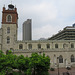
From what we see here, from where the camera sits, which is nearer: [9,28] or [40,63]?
[40,63]

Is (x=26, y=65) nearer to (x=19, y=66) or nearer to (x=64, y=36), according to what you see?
(x=19, y=66)

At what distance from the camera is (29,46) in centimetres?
4788

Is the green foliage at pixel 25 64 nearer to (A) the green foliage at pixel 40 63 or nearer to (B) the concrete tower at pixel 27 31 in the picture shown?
(A) the green foliage at pixel 40 63

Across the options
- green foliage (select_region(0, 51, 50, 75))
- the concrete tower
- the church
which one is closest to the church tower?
the church

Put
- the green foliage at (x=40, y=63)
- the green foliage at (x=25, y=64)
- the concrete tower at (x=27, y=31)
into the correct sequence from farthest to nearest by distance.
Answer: the concrete tower at (x=27, y=31) → the green foliage at (x=40, y=63) → the green foliage at (x=25, y=64)

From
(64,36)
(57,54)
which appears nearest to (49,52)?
(57,54)

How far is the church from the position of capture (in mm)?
43938

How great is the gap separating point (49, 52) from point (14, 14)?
23902 mm

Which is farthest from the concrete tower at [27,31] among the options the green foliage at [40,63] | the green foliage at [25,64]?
the green foliage at [40,63]

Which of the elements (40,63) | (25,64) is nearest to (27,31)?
(25,64)

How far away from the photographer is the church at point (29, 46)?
43.9 meters

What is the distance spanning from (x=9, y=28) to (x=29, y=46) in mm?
12511

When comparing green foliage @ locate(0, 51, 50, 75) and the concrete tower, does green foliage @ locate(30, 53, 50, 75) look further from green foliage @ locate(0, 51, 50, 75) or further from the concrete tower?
the concrete tower

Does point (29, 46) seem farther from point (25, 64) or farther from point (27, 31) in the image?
point (27, 31)
